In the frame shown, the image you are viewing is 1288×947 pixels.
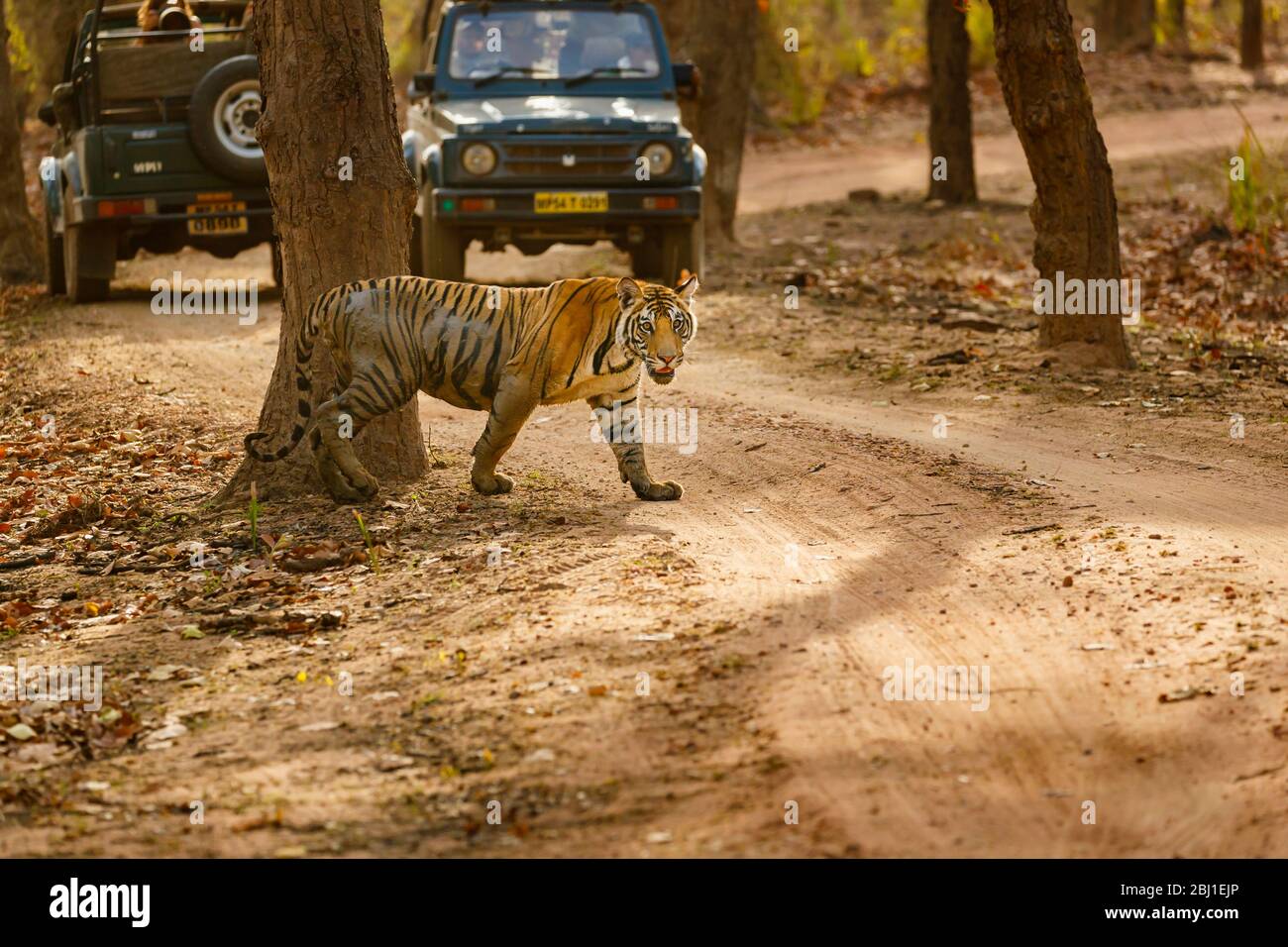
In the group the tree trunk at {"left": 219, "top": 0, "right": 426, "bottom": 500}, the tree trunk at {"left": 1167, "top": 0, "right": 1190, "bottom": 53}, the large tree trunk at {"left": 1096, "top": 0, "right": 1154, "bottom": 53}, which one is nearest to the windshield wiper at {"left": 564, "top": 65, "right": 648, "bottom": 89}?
the tree trunk at {"left": 219, "top": 0, "right": 426, "bottom": 500}

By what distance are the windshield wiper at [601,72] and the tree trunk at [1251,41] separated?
1815 centimetres

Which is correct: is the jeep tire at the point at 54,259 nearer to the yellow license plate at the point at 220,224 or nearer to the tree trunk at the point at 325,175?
the yellow license plate at the point at 220,224

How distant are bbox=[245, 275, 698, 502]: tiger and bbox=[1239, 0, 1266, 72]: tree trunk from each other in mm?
24489

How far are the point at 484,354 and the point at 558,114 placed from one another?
6454 millimetres

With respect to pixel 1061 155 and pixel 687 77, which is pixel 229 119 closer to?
pixel 687 77

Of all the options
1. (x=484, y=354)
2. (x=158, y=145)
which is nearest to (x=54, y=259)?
(x=158, y=145)

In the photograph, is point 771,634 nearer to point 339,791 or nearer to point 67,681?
point 339,791

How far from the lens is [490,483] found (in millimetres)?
8367

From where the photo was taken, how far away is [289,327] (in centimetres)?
851

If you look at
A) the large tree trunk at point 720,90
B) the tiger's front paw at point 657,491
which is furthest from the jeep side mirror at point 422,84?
the tiger's front paw at point 657,491

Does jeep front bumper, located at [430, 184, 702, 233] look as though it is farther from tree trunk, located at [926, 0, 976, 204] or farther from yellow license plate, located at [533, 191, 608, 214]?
tree trunk, located at [926, 0, 976, 204]

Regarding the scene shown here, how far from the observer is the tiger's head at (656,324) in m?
7.58

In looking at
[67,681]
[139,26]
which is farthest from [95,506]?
[139,26]

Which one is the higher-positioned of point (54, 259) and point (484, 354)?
point (484, 354)
